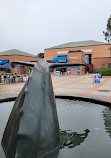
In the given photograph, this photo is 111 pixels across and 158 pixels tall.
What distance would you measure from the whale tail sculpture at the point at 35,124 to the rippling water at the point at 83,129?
54cm

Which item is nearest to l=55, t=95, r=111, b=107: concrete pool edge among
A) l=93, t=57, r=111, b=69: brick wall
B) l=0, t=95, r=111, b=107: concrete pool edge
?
l=0, t=95, r=111, b=107: concrete pool edge

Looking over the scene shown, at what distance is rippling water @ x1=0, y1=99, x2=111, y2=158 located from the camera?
339cm

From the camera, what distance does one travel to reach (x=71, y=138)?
13.2 feet

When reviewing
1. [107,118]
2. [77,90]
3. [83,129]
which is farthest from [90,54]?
[83,129]

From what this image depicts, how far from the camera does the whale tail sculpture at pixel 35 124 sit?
239 centimetres

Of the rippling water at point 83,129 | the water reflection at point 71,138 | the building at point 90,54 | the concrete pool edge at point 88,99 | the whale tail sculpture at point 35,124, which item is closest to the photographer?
the whale tail sculpture at point 35,124

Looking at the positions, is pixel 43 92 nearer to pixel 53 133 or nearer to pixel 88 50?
pixel 53 133

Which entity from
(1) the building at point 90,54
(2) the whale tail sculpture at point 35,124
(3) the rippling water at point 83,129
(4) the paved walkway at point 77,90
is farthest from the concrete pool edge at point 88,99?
(1) the building at point 90,54

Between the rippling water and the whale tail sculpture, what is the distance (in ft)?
1.77

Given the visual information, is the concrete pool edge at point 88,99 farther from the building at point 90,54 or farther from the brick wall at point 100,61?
the brick wall at point 100,61

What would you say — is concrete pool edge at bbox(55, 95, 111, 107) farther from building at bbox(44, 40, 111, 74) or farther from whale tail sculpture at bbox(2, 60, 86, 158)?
building at bbox(44, 40, 111, 74)

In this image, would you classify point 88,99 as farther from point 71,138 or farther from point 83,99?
point 71,138

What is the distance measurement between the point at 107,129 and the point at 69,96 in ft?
13.0

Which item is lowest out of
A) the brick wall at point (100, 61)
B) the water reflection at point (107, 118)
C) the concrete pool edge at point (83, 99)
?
the water reflection at point (107, 118)
